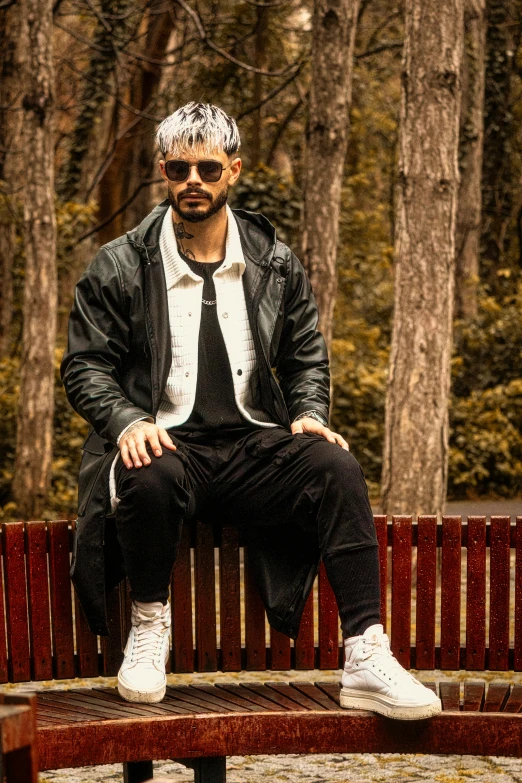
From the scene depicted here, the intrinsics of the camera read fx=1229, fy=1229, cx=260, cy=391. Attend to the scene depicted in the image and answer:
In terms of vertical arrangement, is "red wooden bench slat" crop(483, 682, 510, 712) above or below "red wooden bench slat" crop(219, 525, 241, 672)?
below

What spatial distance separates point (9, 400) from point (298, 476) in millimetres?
10920

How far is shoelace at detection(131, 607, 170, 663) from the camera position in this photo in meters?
3.94

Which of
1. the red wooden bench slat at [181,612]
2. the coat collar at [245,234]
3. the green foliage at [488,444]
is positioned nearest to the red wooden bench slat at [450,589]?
the red wooden bench slat at [181,612]

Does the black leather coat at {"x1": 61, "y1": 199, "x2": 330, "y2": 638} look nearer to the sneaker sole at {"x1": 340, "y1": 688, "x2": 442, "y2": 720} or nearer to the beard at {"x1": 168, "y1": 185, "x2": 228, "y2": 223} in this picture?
the beard at {"x1": 168, "y1": 185, "x2": 228, "y2": 223}

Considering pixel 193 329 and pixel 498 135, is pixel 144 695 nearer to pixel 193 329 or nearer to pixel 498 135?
pixel 193 329

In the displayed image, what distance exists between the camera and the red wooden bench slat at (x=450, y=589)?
4398 millimetres

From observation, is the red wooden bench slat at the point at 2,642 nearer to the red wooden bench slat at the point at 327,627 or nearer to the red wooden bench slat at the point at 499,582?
the red wooden bench slat at the point at 327,627

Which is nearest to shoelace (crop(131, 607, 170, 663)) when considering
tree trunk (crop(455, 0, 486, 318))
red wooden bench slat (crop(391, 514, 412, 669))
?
red wooden bench slat (crop(391, 514, 412, 669))

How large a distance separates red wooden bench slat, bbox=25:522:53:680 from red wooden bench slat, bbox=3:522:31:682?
0.02m

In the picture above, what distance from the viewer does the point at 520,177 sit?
85.7 feet

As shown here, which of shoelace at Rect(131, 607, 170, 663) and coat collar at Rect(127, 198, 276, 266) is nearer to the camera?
shoelace at Rect(131, 607, 170, 663)

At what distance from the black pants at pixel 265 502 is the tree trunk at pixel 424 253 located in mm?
4906

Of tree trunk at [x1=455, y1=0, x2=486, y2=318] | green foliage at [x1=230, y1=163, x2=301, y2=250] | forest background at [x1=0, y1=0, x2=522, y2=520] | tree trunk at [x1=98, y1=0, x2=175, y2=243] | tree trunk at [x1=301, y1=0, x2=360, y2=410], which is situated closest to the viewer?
tree trunk at [x1=301, y1=0, x2=360, y2=410]

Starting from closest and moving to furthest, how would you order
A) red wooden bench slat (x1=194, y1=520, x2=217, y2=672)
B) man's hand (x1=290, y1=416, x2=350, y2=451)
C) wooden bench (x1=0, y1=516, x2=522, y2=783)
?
wooden bench (x1=0, y1=516, x2=522, y2=783)
man's hand (x1=290, y1=416, x2=350, y2=451)
red wooden bench slat (x1=194, y1=520, x2=217, y2=672)
